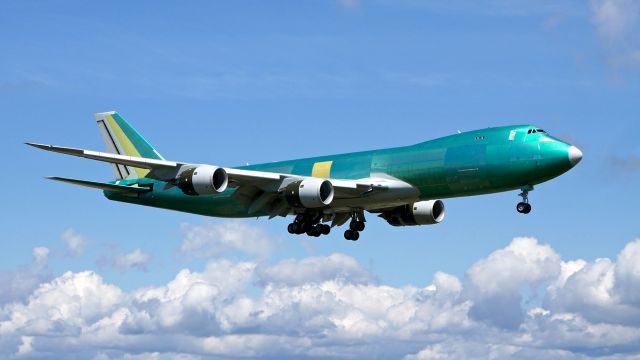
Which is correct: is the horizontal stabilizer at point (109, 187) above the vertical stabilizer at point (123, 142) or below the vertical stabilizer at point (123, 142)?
below

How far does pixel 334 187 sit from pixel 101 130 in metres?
23.6

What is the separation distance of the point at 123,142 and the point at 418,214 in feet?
72.1

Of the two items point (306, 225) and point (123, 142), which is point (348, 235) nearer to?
point (306, 225)

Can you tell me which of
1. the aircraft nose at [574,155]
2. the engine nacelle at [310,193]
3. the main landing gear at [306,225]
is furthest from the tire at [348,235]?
the aircraft nose at [574,155]

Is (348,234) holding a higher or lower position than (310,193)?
higher

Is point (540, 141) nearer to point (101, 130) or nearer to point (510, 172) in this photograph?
point (510, 172)

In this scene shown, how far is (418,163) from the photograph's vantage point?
6475 cm

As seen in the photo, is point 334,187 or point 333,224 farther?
point 333,224

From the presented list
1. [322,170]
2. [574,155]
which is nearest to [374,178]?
[322,170]

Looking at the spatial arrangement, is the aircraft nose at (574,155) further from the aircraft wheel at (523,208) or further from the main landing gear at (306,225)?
the main landing gear at (306,225)

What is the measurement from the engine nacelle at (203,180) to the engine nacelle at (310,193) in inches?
151

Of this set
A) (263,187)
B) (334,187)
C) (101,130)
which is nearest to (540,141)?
(334,187)

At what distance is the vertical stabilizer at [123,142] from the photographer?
7956 centimetres

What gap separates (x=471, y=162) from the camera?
6269 cm
